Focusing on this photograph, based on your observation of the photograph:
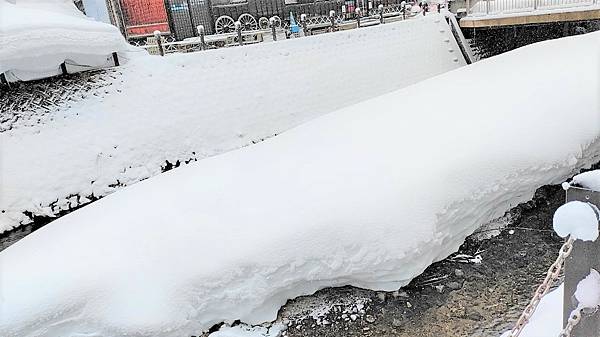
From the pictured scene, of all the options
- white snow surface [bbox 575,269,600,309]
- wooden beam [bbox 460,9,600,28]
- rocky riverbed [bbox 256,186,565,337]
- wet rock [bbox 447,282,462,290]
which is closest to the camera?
white snow surface [bbox 575,269,600,309]

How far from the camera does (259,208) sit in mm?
5109

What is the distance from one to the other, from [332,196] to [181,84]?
16.9 ft

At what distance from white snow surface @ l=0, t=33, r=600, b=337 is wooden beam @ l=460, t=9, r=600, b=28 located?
373cm

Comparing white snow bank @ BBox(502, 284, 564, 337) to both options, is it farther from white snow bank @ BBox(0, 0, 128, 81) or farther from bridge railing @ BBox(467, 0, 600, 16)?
bridge railing @ BBox(467, 0, 600, 16)

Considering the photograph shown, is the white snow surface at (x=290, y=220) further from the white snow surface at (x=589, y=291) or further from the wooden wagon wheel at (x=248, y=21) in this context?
the wooden wagon wheel at (x=248, y=21)

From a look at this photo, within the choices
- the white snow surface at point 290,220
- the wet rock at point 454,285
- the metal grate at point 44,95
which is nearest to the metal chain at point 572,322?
the white snow surface at point 290,220

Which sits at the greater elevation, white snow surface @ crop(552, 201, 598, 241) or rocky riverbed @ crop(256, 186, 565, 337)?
white snow surface @ crop(552, 201, 598, 241)

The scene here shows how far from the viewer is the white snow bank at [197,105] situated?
7273mm

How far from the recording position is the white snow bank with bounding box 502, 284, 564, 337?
279cm

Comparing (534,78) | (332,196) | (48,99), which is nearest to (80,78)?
(48,99)

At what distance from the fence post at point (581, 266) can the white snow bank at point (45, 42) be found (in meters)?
7.73

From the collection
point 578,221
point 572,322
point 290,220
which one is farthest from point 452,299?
point 578,221

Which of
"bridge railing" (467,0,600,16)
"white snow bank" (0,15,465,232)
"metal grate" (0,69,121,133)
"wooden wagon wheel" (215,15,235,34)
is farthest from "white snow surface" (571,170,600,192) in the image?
"wooden wagon wheel" (215,15,235,34)

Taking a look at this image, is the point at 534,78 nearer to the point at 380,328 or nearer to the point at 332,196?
the point at 332,196
